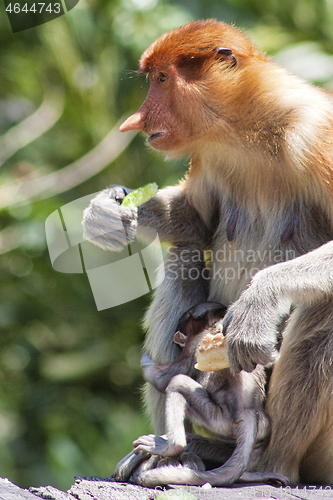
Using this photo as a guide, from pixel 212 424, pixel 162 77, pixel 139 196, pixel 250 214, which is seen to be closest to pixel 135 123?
pixel 162 77

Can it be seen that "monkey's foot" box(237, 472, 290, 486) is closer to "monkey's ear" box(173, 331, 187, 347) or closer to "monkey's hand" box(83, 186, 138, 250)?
"monkey's ear" box(173, 331, 187, 347)

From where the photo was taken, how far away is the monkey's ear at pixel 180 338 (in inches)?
119

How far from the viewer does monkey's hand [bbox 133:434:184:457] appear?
2396 mm

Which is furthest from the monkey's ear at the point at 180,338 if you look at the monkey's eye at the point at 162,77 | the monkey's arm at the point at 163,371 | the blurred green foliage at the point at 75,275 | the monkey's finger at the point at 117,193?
the blurred green foliage at the point at 75,275

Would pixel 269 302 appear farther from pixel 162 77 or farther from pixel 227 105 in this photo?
pixel 162 77

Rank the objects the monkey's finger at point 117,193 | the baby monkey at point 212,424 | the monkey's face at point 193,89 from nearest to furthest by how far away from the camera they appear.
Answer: the baby monkey at point 212,424
the monkey's face at point 193,89
the monkey's finger at point 117,193

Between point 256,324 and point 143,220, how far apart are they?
114 centimetres

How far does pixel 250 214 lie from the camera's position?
303 centimetres

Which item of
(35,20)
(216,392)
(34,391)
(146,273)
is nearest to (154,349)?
(216,392)

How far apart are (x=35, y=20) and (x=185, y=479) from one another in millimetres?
4482

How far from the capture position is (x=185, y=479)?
7.72 ft

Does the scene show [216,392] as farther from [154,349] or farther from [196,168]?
[196,168]

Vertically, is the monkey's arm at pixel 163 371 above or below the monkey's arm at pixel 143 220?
below

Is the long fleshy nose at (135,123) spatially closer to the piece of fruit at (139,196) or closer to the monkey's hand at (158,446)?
the piece of fruit at (139,196)
